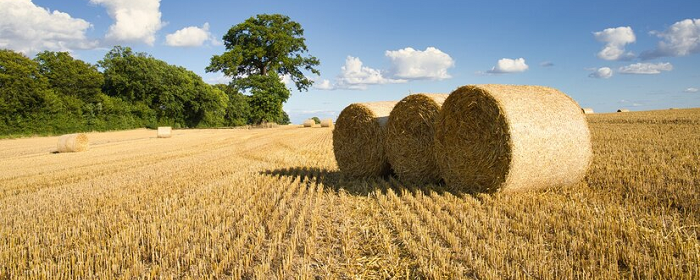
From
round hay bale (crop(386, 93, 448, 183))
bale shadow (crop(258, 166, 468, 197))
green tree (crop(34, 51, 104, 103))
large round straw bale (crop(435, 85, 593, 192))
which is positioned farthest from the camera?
green tree (crop(34, 51, 104, 103))

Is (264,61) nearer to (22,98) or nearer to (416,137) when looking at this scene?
(22,98)

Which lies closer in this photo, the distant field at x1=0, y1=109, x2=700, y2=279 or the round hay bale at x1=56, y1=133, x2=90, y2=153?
the distant field at x1=0, y1=109, x2=700, y2=279

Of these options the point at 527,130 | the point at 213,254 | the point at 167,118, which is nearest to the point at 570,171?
the point at 527,130

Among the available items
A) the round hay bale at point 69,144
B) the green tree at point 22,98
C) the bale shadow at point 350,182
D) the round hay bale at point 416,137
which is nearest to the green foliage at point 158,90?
the green tree at point 22,98

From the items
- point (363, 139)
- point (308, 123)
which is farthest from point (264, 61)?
point (363, 139)

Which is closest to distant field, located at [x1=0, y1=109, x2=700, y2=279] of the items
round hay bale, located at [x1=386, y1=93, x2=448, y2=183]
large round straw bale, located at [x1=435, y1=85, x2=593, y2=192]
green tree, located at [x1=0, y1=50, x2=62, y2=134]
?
large round straw bale, located at [x1=435, y1=85, x2=593, y2=192]

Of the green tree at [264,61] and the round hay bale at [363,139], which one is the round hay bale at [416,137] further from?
the green tree at [264,61]

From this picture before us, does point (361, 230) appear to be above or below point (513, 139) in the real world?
below

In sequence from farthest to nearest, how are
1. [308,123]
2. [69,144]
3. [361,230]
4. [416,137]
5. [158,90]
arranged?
[158,90] < [308,123] < [69,144] < [416,137] < [361,230]

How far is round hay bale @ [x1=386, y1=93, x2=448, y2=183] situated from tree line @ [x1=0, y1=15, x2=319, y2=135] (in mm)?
33799

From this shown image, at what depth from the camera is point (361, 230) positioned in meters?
4.56

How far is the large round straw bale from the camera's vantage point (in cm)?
558

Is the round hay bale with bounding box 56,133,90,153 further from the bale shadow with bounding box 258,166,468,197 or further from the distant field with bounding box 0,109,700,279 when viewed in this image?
the bale shadow with bounding box 258,166,468,197

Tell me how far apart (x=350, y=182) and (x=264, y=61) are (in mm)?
40202
